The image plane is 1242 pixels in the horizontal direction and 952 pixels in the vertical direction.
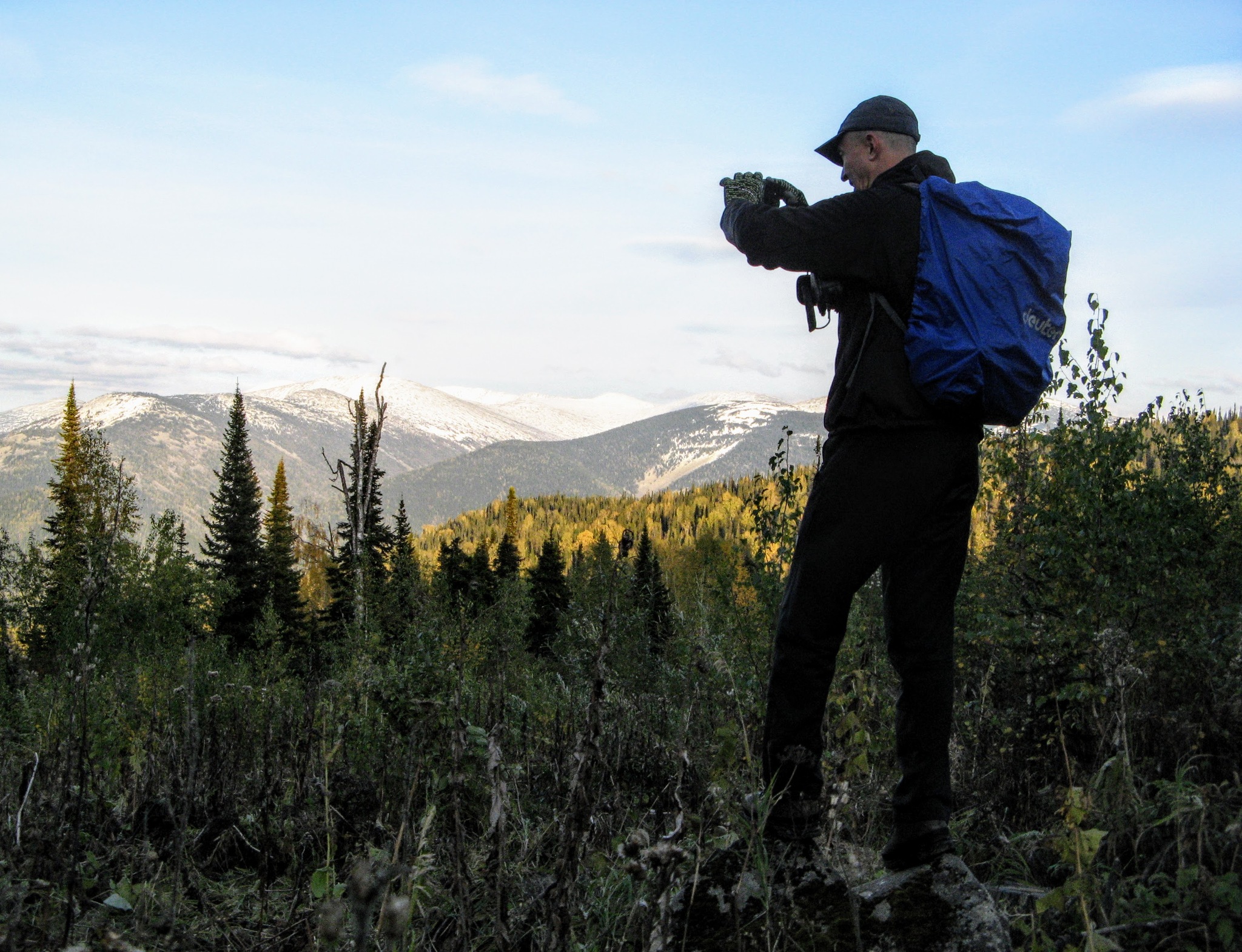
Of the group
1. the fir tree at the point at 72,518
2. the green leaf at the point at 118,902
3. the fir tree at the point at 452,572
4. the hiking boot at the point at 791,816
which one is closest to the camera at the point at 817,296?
the hiking boot at the point at 791,816

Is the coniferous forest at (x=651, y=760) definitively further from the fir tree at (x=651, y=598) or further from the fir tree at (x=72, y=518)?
the fir tree at (x=72, y=518)

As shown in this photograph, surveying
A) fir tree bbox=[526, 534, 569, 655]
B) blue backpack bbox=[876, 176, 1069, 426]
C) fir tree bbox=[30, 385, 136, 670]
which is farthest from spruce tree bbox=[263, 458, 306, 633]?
blue backpack bbox=[876, 176, 1069, 426]

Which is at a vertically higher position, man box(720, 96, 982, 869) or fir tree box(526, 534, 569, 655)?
man box(720, 96, 982, 869)

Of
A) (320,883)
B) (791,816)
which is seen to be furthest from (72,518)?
(791,816)

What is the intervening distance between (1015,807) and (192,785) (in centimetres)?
367

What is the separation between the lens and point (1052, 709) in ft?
17.8

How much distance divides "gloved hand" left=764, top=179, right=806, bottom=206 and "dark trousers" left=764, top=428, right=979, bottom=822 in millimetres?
815

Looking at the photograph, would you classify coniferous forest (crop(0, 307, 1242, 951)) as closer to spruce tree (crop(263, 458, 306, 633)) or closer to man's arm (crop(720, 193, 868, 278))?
man's arm (crop(720, 193, 868, 278))

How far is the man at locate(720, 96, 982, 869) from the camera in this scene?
243cm

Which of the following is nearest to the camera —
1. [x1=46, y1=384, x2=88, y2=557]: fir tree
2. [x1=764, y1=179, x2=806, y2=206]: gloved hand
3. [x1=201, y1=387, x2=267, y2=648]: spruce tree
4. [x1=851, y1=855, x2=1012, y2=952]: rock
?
[x1=851, y1=855, x2=1012, y2=952]: rock

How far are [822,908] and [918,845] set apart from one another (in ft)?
1.22

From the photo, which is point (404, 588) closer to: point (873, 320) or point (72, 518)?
point (873, 320)

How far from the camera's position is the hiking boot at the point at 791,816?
2.36 meters

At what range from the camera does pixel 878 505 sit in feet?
8.01
